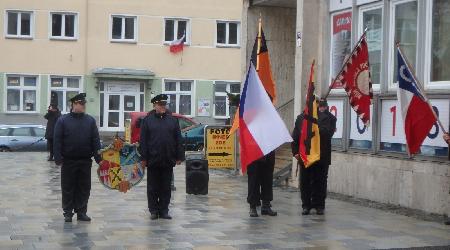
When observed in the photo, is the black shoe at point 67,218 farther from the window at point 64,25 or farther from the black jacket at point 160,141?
the window at point 64,25

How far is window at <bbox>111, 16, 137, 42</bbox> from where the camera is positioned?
127 ft

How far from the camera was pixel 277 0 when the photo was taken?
1894cm

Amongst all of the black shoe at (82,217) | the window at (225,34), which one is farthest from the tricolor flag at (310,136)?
the window at (225,34)

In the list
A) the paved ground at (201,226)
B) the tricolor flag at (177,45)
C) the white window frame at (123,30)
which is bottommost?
the paved ground at (201,226)

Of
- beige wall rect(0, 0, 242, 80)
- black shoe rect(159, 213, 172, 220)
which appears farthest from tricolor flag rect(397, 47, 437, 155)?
beige wall rect(0, 0, 242, 80)

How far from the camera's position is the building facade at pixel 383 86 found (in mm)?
12172

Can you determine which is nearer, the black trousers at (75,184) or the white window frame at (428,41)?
the black trousers at (75,184)

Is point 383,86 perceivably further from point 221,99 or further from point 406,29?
point 221,99

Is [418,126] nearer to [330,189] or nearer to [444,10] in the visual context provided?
[444,10]

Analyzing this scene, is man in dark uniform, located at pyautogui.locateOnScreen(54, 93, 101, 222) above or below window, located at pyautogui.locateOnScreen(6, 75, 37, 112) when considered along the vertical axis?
below

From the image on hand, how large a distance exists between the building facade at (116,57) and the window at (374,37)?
973 inches

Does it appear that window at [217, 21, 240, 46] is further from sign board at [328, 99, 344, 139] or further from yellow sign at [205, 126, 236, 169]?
sign board at [328, 99, 344, 139]

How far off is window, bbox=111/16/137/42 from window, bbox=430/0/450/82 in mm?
27988

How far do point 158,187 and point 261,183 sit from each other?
165cm
